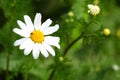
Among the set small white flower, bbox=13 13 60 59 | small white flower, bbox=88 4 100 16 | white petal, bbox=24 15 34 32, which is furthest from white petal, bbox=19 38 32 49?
small white flower, bbox=88 4 100 16

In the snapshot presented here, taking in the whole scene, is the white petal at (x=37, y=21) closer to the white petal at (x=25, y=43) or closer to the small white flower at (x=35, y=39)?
the small white flower at (x=35, y=39)

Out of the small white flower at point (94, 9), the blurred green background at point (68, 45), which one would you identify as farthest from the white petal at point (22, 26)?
the small white flower at point (94, 9)

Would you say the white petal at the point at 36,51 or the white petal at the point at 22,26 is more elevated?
the white petal at the point at 22,26

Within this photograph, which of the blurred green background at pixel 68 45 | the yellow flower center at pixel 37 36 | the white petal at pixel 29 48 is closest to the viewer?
the white petal at pixel 29 48

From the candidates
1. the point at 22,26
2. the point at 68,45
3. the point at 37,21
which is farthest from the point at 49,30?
the point at 68,45

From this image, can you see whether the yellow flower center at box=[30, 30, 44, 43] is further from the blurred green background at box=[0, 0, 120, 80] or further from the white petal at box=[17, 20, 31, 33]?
the blurred green background at box=[0, 0, 120, 80]

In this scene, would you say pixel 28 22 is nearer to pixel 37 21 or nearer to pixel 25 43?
pixel 37 21
